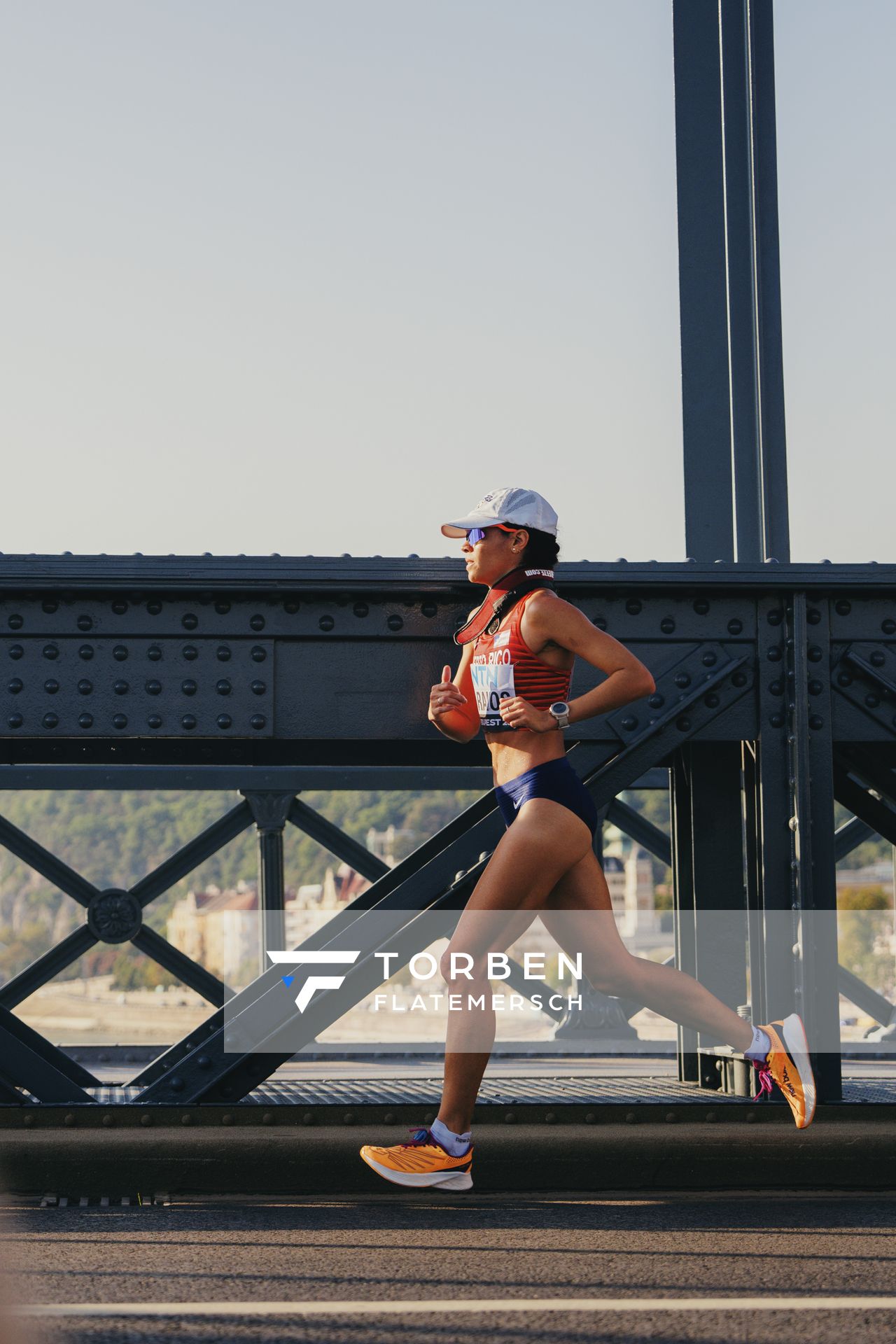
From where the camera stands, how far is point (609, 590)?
5109 mm

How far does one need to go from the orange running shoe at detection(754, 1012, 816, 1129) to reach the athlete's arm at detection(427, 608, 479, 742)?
1284 millimetres

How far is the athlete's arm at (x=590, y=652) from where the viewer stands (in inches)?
167

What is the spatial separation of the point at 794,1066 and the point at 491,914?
41.8 inches

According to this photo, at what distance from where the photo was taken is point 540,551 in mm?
4598

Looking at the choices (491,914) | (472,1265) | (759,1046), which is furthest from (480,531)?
(472,1265)

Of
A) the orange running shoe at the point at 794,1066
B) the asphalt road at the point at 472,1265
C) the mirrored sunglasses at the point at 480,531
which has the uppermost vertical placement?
the mirrored sunglasses at the point at 480,531

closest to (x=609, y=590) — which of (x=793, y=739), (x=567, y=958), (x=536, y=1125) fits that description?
(x=793, y=739)

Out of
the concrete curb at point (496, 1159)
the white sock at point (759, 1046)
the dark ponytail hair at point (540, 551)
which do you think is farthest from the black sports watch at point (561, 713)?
the concrete curb at point (496, 1159)

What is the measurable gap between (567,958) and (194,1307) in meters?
2.18

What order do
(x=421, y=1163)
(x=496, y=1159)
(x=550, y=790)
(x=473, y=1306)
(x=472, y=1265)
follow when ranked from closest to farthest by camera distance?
(x=473, y=1306) → (x=472, y=1265) → (x=421, y=1163) → (x=550, y=790) → (x=496, y=1159)

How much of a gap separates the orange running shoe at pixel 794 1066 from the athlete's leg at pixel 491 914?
86 cm

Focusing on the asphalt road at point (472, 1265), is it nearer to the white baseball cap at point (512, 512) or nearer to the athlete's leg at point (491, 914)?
the athlete's leg at point (491, 914)

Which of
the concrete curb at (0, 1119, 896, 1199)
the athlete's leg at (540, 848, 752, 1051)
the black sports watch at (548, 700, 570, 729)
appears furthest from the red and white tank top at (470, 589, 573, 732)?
the concrete curb at (0, 1119, 896, 1199)

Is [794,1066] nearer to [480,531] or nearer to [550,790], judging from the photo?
[550,790]
